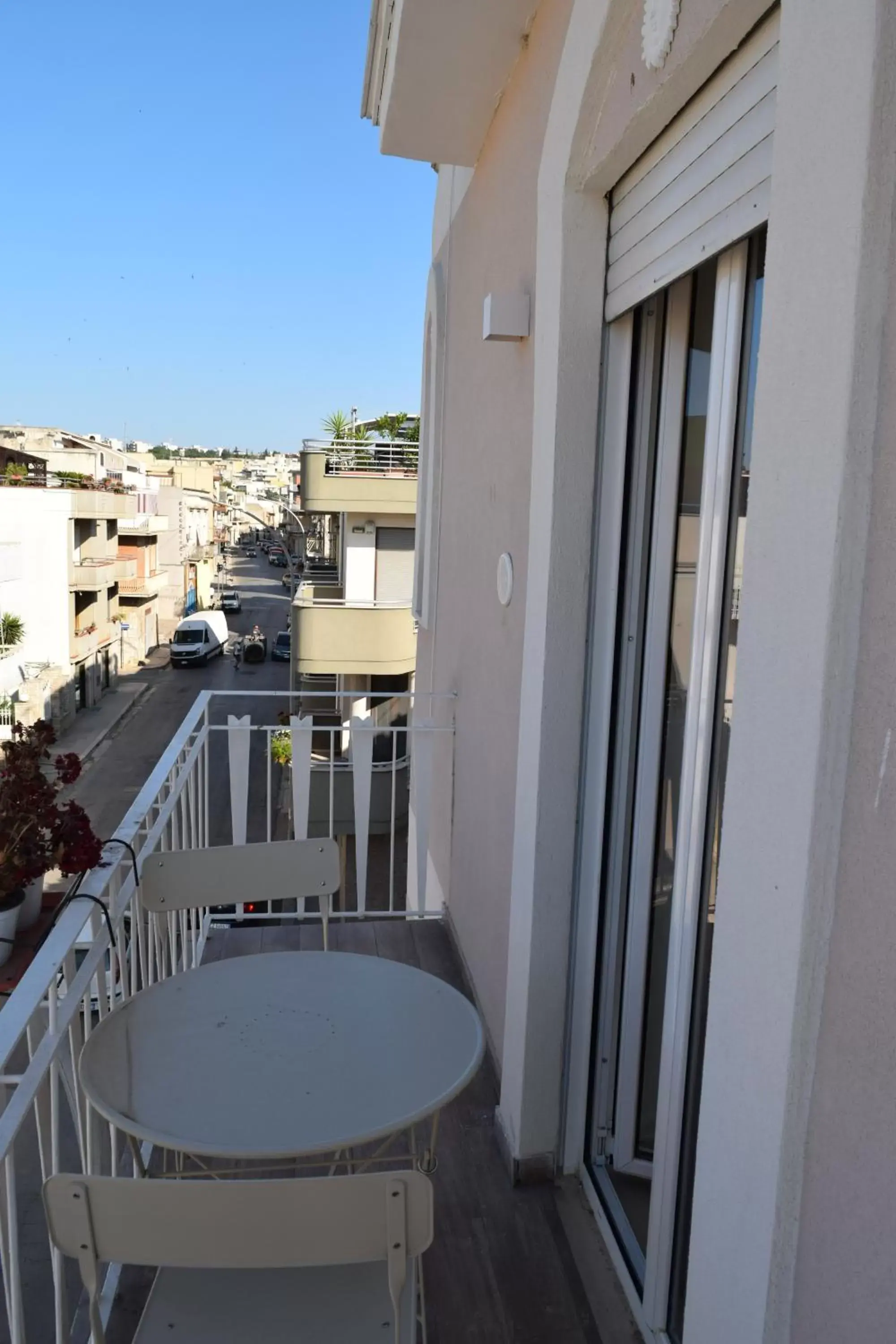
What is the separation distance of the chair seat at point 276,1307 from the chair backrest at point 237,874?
1.12 meters

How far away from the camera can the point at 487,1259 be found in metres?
2.49

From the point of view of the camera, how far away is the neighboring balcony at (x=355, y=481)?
1722cm

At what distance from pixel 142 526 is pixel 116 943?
40.3 meters

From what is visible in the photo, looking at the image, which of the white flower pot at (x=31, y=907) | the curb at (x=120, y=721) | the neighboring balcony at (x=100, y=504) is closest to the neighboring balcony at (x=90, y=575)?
the neighboring balcony at (x=100, y=504)

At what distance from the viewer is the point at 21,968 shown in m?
3.21

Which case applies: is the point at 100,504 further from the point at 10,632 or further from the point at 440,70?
the point at 440,70

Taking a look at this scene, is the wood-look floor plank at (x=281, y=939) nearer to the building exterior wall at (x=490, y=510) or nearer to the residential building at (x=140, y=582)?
the building exterior wall at (x=490, y=510)

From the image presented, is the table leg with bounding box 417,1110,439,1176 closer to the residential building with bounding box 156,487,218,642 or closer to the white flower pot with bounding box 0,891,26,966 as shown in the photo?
the white flower pot with bounding box 0,891,26,966

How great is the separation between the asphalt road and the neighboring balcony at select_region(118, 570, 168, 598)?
330 centimetres

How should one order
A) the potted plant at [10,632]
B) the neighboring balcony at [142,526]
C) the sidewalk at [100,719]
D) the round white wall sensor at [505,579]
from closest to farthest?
the round white wall sensor at [505,579] < the sidewalk at [100,719] < the potted plant at [10,632] < the neighboring balcony at [142,526]

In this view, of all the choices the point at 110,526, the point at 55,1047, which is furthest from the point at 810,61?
the point at 110,526

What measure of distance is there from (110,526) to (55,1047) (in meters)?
36.1

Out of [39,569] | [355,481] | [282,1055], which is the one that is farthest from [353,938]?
[39,569]

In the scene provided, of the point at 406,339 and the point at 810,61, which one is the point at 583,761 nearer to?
the point at 810,61
